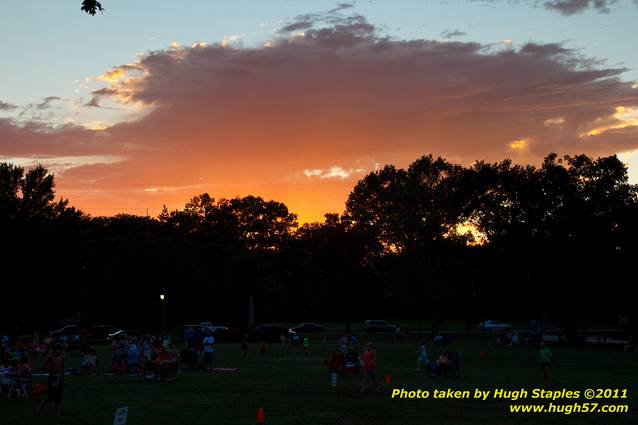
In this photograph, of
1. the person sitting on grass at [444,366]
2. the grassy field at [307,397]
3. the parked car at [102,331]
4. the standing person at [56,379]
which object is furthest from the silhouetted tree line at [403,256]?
the standing person at [56,379]

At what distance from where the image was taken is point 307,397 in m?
27.4

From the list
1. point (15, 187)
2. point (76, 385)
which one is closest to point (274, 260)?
point (15, 187)

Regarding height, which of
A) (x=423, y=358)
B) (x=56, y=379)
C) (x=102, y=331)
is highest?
(x=56, y=379)

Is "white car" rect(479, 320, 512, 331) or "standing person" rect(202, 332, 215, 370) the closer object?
"standing person" rect(202, 332, 215, 370)

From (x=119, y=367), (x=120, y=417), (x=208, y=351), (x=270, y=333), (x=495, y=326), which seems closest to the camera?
(x=120, y=417)

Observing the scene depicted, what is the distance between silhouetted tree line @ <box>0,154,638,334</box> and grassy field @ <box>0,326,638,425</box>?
28.1 meters

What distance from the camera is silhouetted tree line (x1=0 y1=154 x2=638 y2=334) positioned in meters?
74.2

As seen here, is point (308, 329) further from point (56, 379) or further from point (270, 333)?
point (56, 379)

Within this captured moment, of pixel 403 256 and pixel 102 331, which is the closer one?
pixel 102 331

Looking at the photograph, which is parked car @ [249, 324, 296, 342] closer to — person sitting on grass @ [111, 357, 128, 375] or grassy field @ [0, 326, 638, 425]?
grassy field @ [0, 326, 638, 425]

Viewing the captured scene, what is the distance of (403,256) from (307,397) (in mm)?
66659

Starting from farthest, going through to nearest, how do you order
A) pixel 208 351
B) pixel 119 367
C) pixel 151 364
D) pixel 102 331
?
pixel 102 331 < pixel 208 351 < pixel 119 367 < pixel 151 364

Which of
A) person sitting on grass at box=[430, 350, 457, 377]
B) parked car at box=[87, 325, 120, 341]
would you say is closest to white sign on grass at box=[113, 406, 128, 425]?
person sitting on grass at box=[430, 350, 457, 377]

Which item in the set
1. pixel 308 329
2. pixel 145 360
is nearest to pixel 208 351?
pixel 145 360
